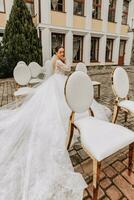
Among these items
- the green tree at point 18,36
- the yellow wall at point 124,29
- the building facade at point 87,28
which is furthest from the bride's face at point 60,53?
the yellow wall at point 124,29

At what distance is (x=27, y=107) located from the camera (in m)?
2.40

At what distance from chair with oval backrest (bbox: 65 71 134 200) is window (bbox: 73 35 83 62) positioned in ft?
27.9

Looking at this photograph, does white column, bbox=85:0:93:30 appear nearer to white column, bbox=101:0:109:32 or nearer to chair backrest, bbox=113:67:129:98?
white column, bbox=101:0:109:32

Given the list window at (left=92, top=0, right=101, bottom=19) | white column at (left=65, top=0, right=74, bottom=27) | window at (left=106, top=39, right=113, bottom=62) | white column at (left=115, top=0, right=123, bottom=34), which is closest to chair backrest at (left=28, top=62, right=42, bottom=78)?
white column at (left=65, top=0, right=74, bottom=27)

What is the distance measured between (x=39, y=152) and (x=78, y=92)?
30.0 inches

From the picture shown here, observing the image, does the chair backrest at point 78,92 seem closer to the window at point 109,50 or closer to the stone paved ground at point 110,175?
the stone paved ground at point 110,175

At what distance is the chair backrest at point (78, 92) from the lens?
166 centimetres

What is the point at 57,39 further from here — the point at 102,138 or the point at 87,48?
the point at 102,138

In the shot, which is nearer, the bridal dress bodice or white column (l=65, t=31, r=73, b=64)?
the bridal dress bodice

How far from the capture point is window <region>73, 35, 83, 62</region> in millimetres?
9695

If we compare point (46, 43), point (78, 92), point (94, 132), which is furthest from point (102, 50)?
point (94, 132)

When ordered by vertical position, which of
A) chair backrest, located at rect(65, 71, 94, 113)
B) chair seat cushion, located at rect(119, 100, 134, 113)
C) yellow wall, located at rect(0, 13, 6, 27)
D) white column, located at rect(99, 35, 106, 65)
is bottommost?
chair seat cushion, located at rect(119, 100, 134, 113)

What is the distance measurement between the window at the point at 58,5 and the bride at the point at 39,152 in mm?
7251

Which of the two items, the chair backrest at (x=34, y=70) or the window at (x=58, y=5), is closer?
the chair backrest at (x=34, y=70)
